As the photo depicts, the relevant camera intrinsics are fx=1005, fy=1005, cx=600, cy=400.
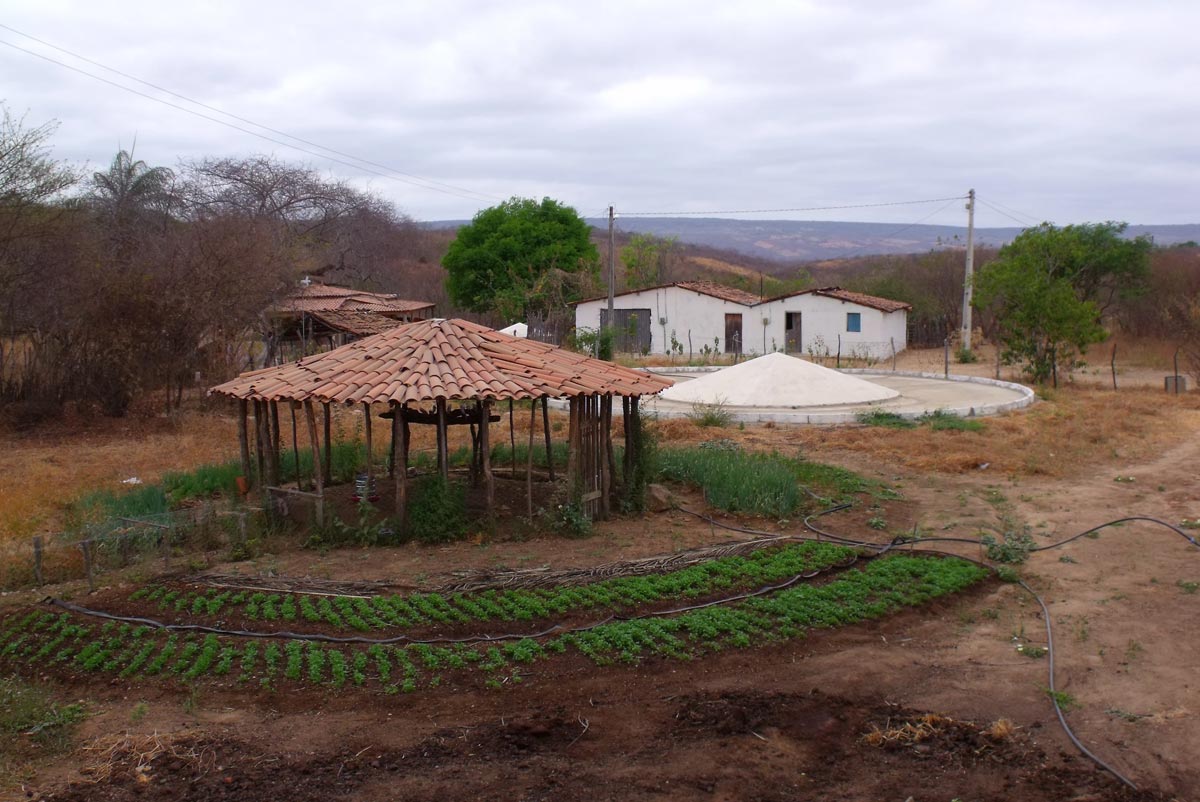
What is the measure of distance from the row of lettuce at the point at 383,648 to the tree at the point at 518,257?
30.4 metres

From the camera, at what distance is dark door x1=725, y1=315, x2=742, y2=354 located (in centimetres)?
3569

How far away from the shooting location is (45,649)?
6867mm

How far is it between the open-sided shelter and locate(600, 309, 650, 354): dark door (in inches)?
948

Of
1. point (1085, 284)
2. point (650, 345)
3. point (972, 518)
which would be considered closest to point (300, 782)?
A: point (972, 518)

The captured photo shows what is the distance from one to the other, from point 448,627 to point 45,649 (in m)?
2.72

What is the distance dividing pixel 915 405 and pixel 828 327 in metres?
14.8

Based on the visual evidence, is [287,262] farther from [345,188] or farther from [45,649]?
[345,188]

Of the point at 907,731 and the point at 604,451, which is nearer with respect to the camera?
the point at 907,731

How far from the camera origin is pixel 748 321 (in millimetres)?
35500

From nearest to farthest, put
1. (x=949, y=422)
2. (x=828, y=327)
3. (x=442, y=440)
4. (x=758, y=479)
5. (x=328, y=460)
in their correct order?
(x=442, y=440) → (x=758, y=479) → (x=328, y=460) → (x=949, y=422) → (x=828, y=327)

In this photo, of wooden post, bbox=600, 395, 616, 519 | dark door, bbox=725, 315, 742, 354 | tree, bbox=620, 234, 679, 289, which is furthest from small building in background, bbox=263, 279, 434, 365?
tree, bbox=620, 234, 679, 289

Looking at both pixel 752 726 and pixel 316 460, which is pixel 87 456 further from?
pixel 752 726

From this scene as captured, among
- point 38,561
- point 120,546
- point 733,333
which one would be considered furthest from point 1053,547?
point 733,333

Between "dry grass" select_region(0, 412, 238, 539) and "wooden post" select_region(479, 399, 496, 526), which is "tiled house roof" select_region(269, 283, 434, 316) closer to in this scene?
"dry grass" select_region(0, 412, 238, 539)
